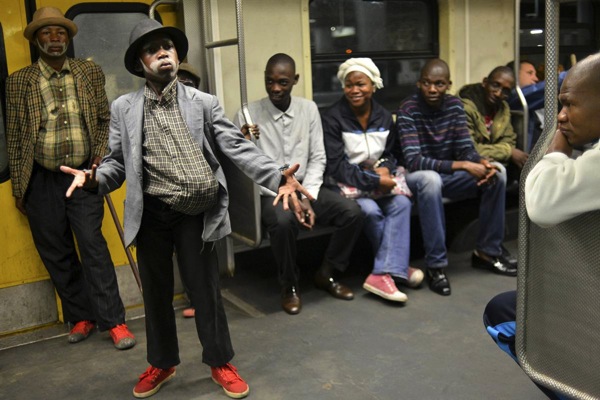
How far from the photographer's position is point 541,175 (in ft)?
6.35

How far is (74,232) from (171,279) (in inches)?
42.2

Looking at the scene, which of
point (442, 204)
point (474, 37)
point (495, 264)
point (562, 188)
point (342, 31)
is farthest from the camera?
point (474, 37)

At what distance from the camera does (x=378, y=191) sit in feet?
15.9

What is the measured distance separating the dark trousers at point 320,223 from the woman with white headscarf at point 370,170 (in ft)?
0.51

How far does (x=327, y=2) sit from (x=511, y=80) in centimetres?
155

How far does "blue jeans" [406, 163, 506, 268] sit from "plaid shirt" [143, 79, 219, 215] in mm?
2167

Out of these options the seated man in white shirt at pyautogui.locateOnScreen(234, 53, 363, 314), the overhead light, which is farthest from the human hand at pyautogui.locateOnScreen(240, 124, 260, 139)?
the overhead light

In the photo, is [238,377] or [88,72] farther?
[88,72]

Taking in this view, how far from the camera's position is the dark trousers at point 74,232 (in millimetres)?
4086

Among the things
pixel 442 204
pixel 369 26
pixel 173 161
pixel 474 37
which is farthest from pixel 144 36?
pixel 474 37

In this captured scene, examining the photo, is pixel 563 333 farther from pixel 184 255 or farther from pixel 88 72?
pixel 88 72

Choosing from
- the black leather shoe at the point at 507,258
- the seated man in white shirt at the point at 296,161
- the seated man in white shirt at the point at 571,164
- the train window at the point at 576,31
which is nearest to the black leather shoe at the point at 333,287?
the seated man in white shirt at the point at 296,161

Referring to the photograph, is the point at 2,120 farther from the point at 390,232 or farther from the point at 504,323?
the point at 504,323

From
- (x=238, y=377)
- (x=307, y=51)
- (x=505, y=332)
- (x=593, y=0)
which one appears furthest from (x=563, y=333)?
(x=593, y=0)
